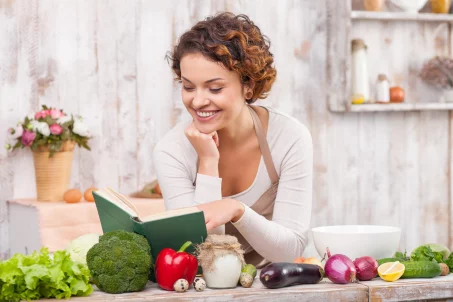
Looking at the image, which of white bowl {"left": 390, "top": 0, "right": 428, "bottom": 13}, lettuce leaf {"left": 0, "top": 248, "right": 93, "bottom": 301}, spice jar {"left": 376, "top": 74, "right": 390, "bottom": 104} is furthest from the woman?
white bowl {"left": 390, "top": 0, "right": 428, "bottom": 13}

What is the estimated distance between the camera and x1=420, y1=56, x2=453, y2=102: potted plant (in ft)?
15.3

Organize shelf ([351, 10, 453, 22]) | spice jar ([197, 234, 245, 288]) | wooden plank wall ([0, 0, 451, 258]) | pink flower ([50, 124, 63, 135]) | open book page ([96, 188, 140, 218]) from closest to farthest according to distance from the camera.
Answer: spice jar ([197, 234, 245, 288]), open book page ([96, 188, 140, 218]), pink flower ([50, 124, 63, 135]), wooden plank wall ([0, 0, 451, 258]), shelf ([351, 10, 453, 22])

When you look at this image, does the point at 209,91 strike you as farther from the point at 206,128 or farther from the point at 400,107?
the point at 400,107

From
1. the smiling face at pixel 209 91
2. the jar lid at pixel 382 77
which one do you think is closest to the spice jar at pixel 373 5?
the jar lid at pixel 382 77

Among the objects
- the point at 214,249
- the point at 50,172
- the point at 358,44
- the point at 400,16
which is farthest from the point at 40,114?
the point at 214,249

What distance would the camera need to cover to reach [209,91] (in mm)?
2080

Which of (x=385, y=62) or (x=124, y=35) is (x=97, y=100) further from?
(x=385, y=62)

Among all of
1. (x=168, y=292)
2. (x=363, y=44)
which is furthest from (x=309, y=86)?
(x=168, y=292)

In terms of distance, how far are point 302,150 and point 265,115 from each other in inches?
7.5

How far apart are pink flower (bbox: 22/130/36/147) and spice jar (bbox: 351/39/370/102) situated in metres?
1.86

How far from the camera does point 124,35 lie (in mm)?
4164

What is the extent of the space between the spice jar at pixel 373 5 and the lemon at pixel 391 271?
9.57 ft

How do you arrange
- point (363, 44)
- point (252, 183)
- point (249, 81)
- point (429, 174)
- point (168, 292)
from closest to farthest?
point (168, 292), point (249, 81), point (252, 183), point (363, 44), point (429, 174)

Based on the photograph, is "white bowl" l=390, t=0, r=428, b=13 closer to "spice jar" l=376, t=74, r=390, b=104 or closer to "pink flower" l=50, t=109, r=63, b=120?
"spice jar" l=376, t=74, r=390, b=104
